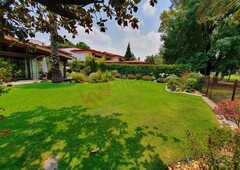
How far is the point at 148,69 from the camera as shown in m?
19.3

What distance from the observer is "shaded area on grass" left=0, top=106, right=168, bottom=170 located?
2.70m

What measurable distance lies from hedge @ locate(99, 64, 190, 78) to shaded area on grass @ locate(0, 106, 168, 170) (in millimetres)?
14340

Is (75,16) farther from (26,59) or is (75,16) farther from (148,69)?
(148,69)

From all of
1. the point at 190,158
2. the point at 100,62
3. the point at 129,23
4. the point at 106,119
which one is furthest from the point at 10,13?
the point at 100,62

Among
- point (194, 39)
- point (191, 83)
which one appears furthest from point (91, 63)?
point (194, 39)

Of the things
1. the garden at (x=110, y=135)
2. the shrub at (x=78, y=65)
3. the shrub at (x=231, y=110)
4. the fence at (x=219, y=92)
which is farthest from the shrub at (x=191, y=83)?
the shrub at (x=78, y=65)

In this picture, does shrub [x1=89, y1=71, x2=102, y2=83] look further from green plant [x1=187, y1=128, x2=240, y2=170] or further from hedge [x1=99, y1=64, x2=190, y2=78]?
green plant [x1=187, y1=128, x2=240, y2=170]

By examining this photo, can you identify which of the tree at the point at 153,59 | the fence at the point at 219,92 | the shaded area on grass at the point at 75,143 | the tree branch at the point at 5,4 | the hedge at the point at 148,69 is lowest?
the shaded area on grass at the point at 75,143

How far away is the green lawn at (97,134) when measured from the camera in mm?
2775

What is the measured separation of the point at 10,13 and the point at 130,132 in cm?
357

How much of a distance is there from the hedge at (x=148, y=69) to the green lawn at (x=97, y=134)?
11981 millimetres

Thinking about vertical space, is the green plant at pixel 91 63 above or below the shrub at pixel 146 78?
above

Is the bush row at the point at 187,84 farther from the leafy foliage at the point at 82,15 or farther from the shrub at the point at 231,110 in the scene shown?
the leafy foliage at the point at 82,15

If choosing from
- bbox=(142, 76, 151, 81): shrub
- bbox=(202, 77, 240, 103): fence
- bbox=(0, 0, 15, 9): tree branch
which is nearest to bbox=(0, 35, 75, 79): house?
bbox=(142, 76, 151, 81): shrub
